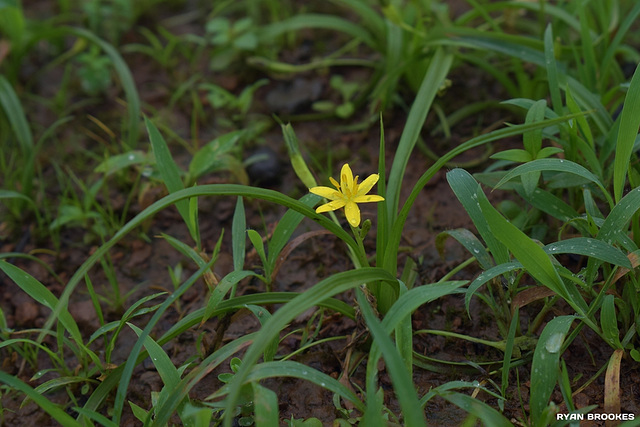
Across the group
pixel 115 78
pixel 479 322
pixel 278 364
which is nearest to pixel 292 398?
pixel 278 364

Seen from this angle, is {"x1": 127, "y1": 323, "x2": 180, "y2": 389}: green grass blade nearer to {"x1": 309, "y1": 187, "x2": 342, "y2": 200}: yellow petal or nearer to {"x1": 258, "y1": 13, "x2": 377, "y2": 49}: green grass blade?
{"x1": 309, "y1": 187, "x2": 342, "y2": 200}: yellow petal

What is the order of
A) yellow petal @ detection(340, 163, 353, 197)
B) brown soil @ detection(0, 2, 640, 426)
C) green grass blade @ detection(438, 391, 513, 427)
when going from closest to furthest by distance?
green grass blade @ detection(438, 391, 513, 427), yellow petal @ detection(340, 163, 353, 197), brown soil @ detection(0, 2, 640, 426)

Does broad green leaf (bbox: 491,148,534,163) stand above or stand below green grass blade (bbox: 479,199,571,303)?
above

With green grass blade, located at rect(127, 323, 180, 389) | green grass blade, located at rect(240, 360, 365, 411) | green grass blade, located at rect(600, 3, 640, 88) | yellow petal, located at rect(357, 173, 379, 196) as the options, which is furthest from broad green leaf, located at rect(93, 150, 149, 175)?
green grass blade, located at rect(600, 3, 640, 88)

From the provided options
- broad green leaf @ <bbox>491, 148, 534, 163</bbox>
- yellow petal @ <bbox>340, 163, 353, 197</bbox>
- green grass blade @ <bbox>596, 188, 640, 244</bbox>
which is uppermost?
yellow petal @ <bbox>340, 163, 353, 197</bbox>

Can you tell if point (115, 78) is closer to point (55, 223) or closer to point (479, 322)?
point (55, 223)

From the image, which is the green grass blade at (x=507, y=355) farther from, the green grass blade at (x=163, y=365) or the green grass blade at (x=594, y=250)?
Result: the green grass blade at (x=163, y=365)
